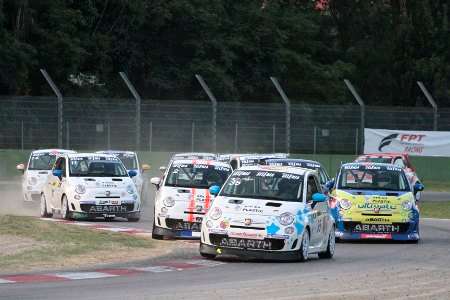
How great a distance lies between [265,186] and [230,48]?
48.3 meters

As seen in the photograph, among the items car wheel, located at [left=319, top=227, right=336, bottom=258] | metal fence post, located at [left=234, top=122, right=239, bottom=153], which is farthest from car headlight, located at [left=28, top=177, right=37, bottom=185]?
car wheel, located at [left=319, top=227, right=336, bottom=258]

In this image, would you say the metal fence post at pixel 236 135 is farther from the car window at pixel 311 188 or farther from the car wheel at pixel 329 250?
the car wheel at pixel 329 250

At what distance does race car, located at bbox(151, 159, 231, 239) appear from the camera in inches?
896

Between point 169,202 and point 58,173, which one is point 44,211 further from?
point 169,202

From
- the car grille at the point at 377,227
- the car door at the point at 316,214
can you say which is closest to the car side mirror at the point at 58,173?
the car grille at the point at 377,227

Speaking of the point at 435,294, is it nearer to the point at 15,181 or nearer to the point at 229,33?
the point at 15,181

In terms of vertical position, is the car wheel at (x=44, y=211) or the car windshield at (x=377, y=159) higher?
the car windshield at (x=377, y=159)

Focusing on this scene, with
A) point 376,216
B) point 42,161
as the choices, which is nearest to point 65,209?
point 42,161

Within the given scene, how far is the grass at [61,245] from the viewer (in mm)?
18156

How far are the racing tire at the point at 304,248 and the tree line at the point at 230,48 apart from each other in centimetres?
3774

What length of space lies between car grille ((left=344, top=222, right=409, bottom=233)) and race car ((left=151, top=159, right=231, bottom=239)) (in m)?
2.63

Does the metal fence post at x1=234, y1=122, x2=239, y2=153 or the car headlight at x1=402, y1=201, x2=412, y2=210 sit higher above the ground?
the metal fence post at x1=234, y1=122, x2=239, y2=153

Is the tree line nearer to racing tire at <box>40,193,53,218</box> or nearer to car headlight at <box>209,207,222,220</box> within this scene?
racing tire at <box>40,193,53,218</box>

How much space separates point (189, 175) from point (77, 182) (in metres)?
4.98
